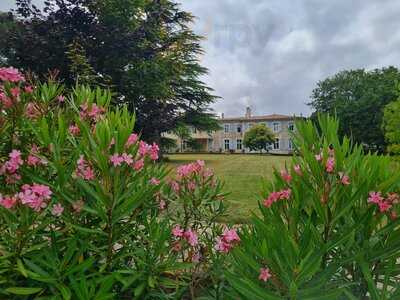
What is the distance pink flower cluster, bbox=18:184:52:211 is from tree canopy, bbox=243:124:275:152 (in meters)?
37.5

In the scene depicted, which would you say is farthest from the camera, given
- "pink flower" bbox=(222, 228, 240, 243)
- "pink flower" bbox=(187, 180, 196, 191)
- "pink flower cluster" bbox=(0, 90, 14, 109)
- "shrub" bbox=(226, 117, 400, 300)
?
"pink flower" bbox=(187, 180, 196, 191)

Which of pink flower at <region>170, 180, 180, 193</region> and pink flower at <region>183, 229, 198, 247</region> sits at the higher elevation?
pink flower at <region>170, 180, 180, 193</region>

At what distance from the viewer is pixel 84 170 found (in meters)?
1.27

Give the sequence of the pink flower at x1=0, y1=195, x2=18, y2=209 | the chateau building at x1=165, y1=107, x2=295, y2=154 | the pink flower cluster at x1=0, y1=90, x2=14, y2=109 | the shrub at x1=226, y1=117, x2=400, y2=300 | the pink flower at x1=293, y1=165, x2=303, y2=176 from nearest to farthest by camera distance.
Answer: the shrub at x1=226, y1=117, x2=400, y2=300 < the pink flower at x1=0, y1=195, x2=18, y2=209 < the pink flower at x1=293, y1=165, x2=303, y2=176 < the pink flower cluster at x1=0, y1=90, x2=14, y2=109 < the chateau building at x1=165, y1=107, x2=295, y2=154

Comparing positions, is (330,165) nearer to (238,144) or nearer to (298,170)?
(298,170)

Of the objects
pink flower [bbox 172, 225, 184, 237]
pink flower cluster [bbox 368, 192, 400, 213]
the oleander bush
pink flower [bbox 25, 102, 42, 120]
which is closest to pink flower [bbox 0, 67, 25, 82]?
the oleander bush

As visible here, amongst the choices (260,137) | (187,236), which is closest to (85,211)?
(187,236)

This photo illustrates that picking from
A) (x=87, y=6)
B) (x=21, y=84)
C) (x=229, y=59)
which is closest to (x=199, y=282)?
(x=21, y=84)

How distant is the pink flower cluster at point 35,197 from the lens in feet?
3.59

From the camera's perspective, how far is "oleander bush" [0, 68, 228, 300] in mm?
1153

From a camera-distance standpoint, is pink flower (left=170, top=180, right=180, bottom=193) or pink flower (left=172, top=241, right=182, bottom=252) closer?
pink flower (left=172, top=241, right=182, bottom=252)

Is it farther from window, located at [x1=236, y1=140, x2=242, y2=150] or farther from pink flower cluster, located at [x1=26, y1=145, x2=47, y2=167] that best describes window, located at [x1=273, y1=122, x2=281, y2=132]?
pink flower cluster, located at [x1=26, y1=145, x2=47, y2=167]

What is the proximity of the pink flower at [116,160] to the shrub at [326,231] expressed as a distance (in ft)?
1.86

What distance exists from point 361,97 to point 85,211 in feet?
111
